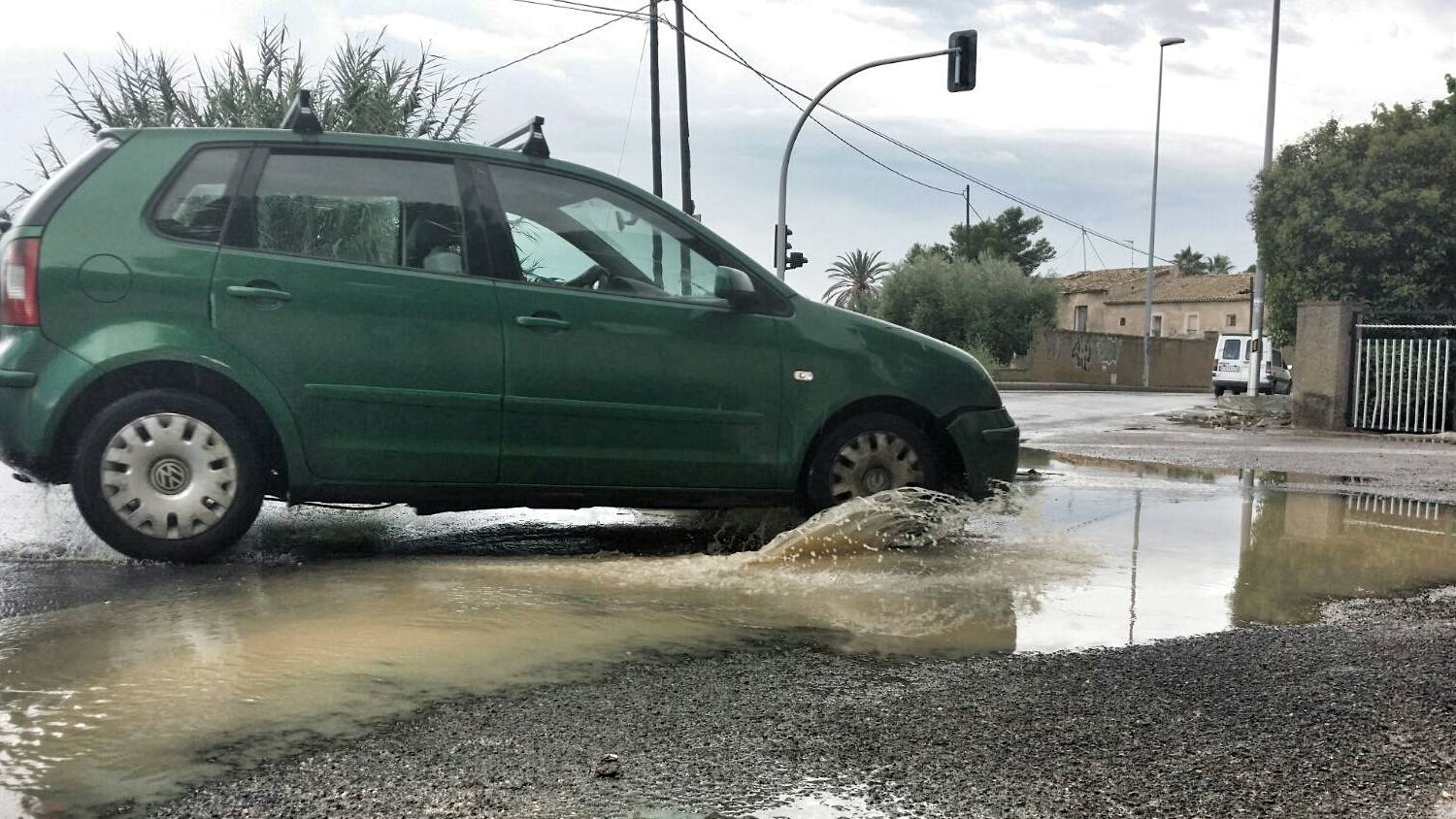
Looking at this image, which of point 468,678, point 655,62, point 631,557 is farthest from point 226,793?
point 655,62

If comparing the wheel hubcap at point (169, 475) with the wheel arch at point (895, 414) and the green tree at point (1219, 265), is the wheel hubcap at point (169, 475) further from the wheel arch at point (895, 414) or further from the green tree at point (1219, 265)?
the green tree at point (1219, 265)

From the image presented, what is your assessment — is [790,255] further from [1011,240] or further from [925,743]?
[1011,240]

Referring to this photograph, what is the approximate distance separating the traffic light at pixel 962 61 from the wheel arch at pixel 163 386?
17.8m

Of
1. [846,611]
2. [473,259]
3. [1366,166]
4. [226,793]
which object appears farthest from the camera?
[1366,166]

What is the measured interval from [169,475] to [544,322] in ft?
5.20

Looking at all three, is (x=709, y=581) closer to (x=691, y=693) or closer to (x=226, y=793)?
(x=691, y=693)

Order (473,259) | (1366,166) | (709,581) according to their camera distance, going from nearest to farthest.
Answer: (709,581) → (473,259) → (1366,166)

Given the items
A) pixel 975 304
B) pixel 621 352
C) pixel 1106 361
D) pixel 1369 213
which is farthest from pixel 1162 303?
pixel 621 352

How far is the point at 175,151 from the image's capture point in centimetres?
515

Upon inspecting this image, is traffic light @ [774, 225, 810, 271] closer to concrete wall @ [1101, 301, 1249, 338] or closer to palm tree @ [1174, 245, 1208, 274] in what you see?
concrete wall @ [1101, 301, 1249, 338]

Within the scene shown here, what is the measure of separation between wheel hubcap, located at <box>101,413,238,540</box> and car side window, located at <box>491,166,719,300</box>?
1561 millimetres

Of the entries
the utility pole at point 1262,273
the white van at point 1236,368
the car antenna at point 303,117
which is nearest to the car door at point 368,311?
the car antenna at point 303,117

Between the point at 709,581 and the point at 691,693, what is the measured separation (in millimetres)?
1596

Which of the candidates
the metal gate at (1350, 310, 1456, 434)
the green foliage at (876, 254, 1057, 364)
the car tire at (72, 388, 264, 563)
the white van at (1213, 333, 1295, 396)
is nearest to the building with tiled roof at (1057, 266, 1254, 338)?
the green foliage at (876, 254, 1057, 364)
